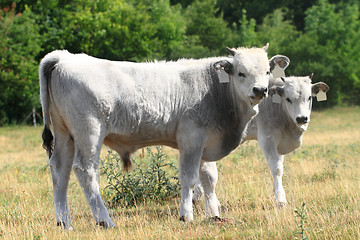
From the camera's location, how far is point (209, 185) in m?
7.29

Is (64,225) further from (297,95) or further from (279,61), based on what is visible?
(297,95)

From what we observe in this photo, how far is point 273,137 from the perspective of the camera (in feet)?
A: 28.2

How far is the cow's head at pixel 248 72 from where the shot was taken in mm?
6316

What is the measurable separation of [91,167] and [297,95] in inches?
160

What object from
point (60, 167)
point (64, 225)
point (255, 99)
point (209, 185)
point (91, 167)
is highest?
point (255, 99)

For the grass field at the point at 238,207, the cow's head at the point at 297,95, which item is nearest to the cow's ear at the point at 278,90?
the cow's head at the point at 297,95

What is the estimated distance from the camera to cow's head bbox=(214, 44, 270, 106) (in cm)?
632

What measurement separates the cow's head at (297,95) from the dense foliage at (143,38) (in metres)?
18.5

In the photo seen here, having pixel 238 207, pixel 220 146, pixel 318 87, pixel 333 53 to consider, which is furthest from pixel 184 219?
pixel 333 53

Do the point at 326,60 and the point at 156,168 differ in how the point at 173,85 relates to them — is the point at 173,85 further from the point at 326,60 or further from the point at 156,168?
the point at 326,60

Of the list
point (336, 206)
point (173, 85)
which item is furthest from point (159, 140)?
point (336, 206)

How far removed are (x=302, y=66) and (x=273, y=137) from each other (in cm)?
2771

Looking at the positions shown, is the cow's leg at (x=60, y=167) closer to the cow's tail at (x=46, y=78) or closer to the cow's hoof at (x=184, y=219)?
the cow's tail at (x=46, y=78)

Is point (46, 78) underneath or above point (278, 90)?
above
